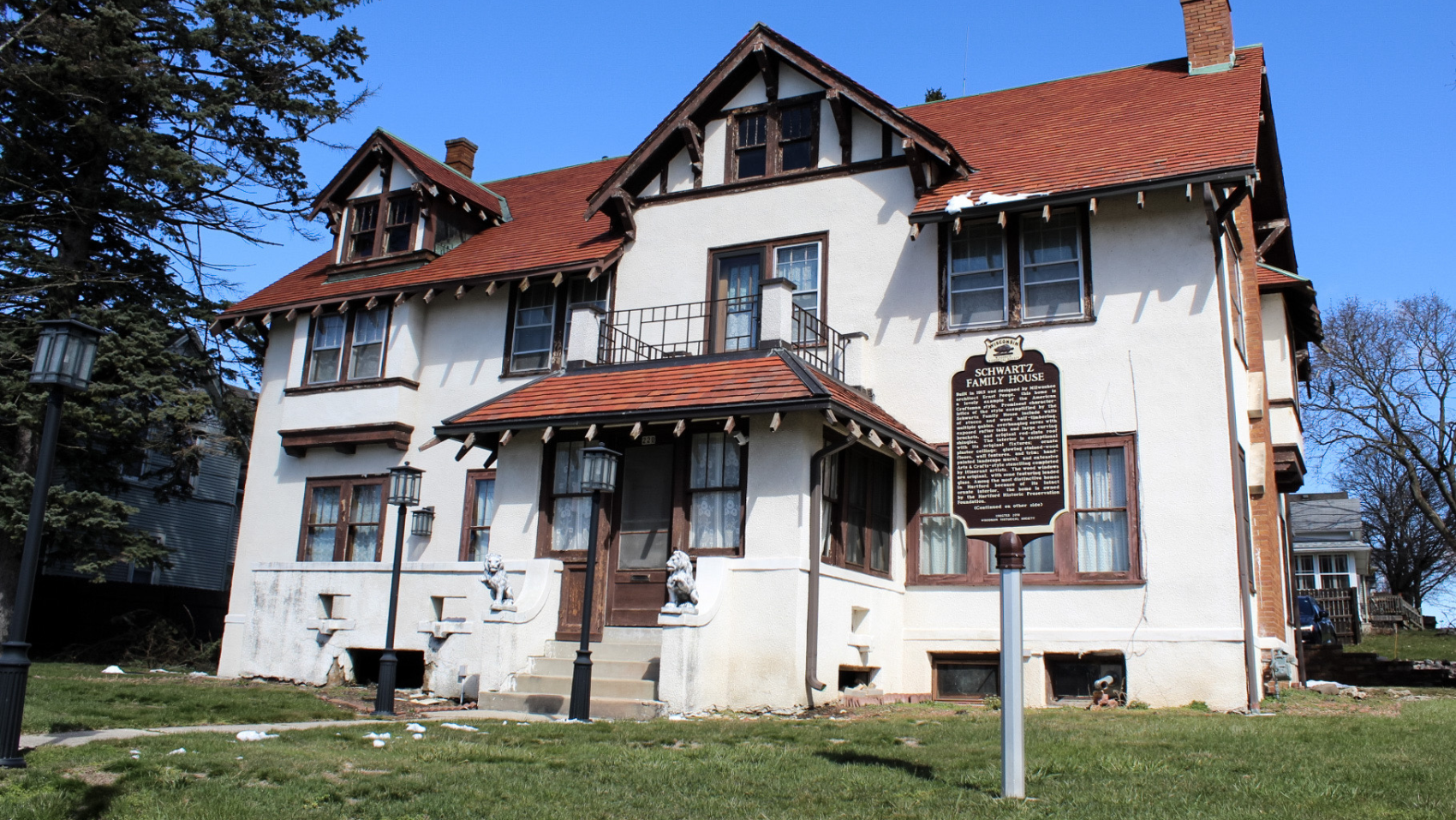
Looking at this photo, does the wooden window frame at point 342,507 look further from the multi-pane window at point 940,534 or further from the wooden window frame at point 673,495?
the multi-pane window at point 940,534

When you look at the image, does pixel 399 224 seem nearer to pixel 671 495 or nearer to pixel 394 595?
pixel 671 495

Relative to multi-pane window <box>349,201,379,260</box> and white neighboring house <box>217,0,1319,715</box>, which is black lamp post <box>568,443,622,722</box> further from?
multi-pane window <box>349,201,379,260</box>

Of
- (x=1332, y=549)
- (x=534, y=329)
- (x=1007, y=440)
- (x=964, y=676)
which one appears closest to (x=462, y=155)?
(x=534, y=329)

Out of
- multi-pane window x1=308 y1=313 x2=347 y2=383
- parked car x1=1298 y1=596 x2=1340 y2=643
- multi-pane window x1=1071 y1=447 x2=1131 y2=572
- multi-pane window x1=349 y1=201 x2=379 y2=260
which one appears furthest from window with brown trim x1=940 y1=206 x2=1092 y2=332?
parked car x1=1298 y1=596 x2=1340 y2=643

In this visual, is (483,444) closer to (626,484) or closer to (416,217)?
(626,484)

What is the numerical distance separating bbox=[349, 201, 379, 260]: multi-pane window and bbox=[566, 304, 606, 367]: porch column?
7.27 meters

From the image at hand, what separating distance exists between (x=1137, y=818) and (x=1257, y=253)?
16.9 meters

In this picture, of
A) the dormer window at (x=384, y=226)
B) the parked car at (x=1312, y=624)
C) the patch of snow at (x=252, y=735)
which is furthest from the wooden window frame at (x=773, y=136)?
the parked car at (x=1312, y=624)

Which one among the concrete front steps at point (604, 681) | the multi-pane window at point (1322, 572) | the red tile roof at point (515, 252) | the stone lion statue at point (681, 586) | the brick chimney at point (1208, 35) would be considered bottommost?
the concrete front steps at point (604, 681)

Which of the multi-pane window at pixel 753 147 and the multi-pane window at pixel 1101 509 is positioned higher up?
the multi-pane window at pixel 753 147

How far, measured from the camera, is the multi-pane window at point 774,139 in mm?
18188

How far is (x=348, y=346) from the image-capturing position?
2119cm

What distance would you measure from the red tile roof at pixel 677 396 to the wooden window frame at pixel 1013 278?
1.74m

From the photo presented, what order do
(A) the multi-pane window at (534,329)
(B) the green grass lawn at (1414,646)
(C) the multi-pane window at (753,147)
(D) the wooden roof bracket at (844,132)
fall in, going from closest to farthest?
(D) the wooden roof bracket at (844,132)
(C) the multi-pane window at (753,147)
(A) the multi-pane window at (534,329)
(B) the green grass lawn at (1414,646)
